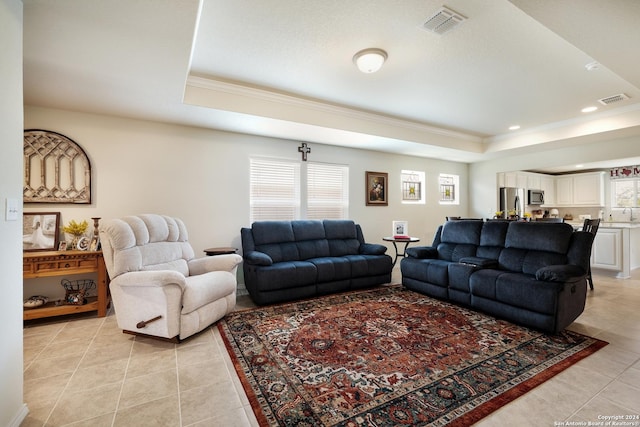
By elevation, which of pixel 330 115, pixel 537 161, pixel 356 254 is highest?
pixel 330 115

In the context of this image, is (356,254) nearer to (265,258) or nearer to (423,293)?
(423,293)

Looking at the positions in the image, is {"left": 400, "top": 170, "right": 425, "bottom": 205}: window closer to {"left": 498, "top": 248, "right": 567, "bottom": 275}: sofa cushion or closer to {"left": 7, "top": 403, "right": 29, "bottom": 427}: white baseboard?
{"left": 498, "top": 248, "right": 567, "bottom": 275}: sofa cushion

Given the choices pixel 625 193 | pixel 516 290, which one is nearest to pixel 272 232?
pixel 516 290

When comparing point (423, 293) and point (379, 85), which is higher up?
point (379, 85)

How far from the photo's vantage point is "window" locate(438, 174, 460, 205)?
21.8 ft

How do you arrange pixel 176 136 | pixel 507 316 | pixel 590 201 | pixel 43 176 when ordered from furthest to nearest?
1. pixel 590 201
2. pixel 176 136
3. pixel 43 176
4. pixel 507 316

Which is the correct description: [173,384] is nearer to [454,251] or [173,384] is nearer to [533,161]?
[454,251]

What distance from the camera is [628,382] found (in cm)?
194

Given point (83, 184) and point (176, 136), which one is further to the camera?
point (176, 136)

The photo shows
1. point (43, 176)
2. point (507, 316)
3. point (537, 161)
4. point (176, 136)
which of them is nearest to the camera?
point (507, 316)

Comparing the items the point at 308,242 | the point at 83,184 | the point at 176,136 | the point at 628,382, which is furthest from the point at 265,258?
the point at 628,382

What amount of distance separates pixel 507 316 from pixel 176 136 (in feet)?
14.9

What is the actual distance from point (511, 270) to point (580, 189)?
19.0 feet

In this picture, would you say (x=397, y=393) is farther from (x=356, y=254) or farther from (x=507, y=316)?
(x=356, y=254)
